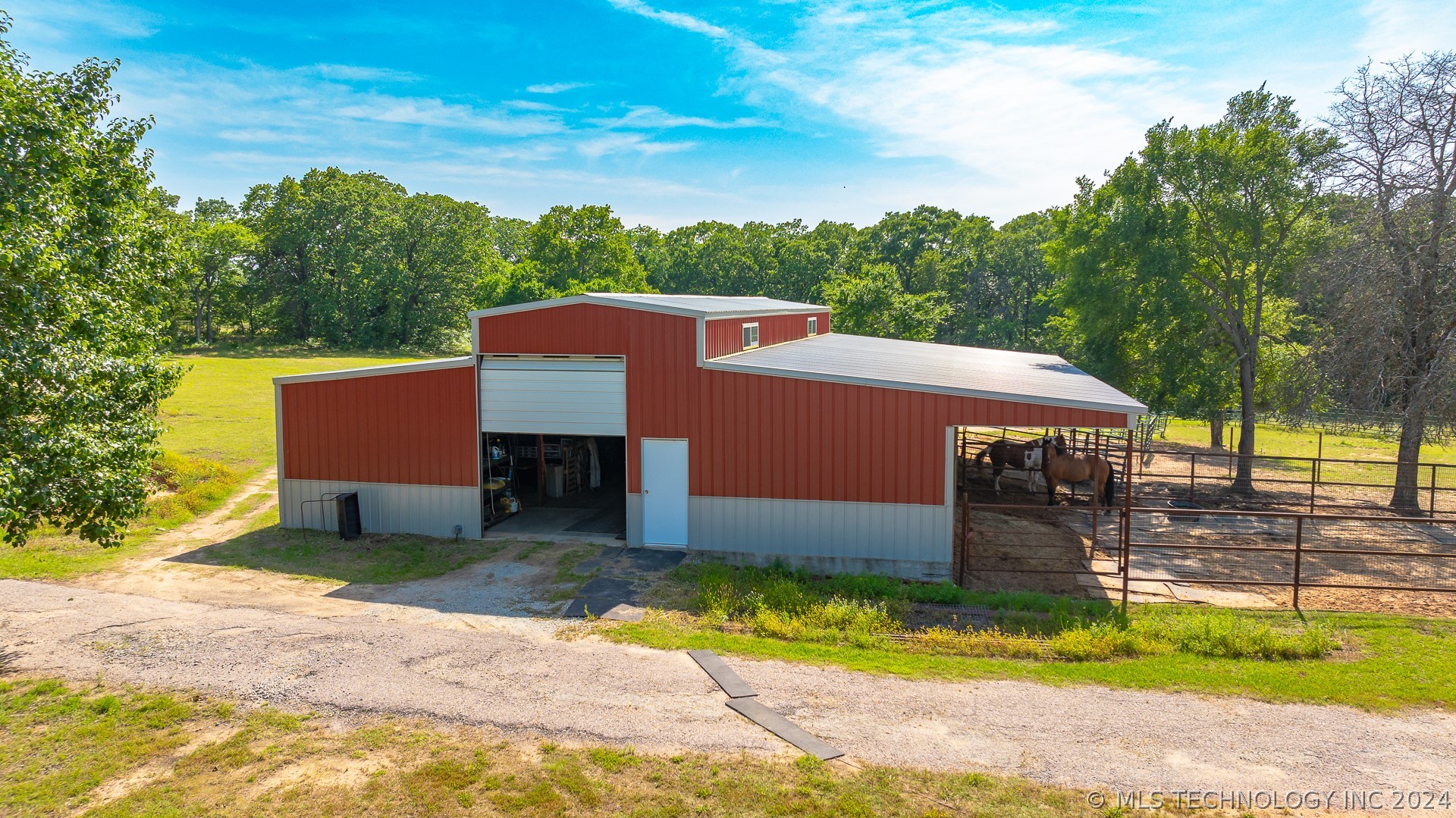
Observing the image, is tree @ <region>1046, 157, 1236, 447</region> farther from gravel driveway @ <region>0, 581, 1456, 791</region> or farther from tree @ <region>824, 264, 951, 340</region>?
gravel driveway @ <region>0, 581, 1456, 791</region>

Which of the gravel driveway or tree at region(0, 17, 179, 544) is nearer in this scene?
the gravel driveway

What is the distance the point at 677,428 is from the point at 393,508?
6240 mm

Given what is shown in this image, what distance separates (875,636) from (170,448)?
22010mm

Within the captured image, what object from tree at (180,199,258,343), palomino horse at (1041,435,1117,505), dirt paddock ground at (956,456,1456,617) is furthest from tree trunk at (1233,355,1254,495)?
tree at (180,199,258,343)

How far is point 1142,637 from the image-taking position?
1065 cm

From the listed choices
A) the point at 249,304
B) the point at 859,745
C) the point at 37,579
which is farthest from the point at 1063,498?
the point at 249,304

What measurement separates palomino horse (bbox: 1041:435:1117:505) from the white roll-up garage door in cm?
994

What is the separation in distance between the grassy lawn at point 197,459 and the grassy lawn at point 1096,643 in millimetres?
8987

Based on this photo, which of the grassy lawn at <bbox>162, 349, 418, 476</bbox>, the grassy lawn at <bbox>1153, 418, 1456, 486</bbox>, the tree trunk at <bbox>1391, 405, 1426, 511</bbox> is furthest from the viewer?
the grassy lawn at <bbox>1153, 418, 1456, 486</bbox>

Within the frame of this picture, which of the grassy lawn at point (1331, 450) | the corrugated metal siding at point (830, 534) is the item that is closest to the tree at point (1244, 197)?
the grassy lawn at point (1331, 450)

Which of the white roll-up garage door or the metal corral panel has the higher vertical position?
the white roll-up garage door

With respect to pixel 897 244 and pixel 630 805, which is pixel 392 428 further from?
pixel 897 244

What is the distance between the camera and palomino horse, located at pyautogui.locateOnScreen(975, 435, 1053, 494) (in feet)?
63.7

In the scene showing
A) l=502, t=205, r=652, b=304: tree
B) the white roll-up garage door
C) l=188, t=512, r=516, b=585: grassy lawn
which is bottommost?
l=188, t=512, r=516, b=585: grassy lawn
